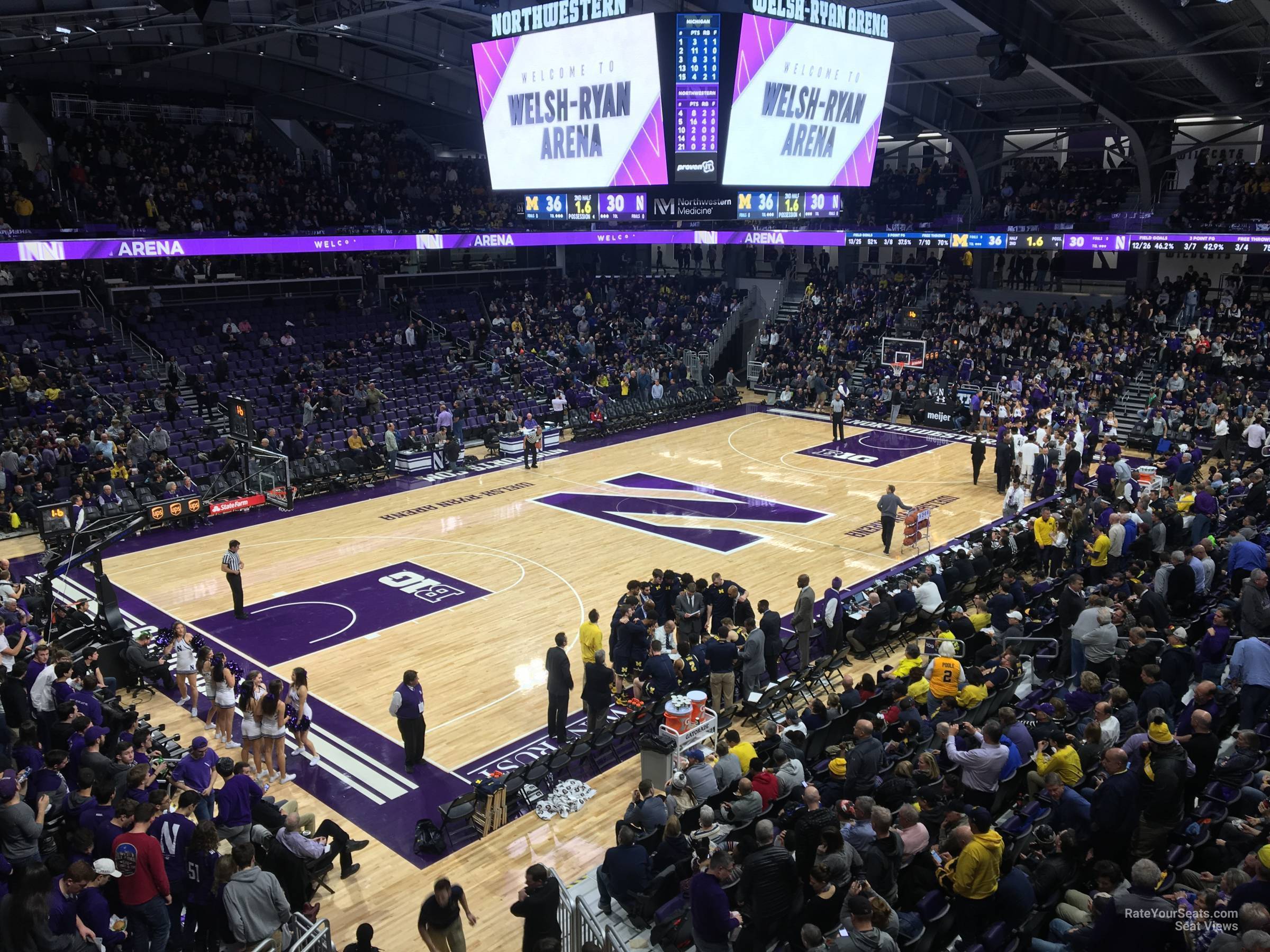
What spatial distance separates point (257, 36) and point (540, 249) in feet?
55.1

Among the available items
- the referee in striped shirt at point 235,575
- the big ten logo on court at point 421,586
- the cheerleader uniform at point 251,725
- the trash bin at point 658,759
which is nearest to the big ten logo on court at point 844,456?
the big ten logo on court at point 421,586

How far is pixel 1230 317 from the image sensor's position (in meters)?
31.7

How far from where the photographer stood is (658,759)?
11.0 meters

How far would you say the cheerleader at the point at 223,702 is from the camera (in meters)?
12.2

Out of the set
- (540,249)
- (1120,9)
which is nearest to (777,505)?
(1120,9)

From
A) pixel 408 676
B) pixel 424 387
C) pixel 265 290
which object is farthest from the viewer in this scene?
pixel 265 290

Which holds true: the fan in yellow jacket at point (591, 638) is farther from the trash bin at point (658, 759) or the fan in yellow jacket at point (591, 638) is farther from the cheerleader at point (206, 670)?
the cheerleader at point (206, 670)

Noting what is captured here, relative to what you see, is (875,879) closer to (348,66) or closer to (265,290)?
(265,290)

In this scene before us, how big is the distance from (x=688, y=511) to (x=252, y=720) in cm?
1287

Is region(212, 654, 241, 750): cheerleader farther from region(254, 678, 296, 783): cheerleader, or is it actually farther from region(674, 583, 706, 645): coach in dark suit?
region(674, 583, 706, 645): coach in dark suit

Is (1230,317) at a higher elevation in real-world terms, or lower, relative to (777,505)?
higher

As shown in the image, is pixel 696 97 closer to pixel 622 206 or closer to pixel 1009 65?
pixel 622 206

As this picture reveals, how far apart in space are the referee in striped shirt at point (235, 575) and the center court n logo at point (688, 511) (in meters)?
8.20

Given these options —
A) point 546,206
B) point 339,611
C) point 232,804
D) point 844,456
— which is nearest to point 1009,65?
point 844,456
